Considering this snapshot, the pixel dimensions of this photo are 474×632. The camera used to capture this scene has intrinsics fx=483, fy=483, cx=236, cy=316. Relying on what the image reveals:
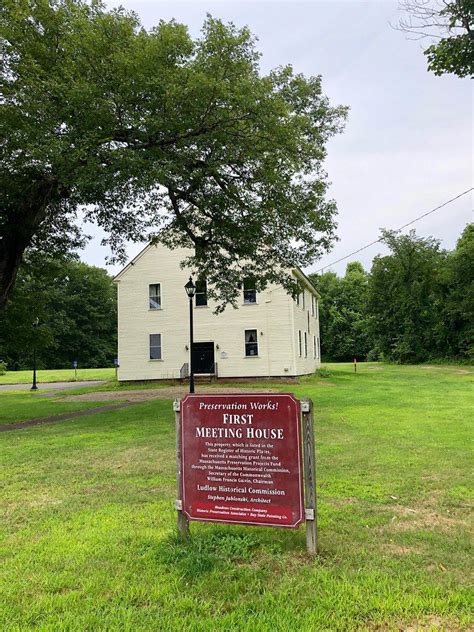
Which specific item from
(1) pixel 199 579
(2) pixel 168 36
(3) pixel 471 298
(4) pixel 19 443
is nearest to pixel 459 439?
(1) pixel 199 579

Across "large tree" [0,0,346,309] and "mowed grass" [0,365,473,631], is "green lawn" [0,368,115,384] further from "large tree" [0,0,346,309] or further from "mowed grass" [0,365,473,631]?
"mowed grass" [0,365,473,631]

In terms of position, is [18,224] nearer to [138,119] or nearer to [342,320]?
[138,119]

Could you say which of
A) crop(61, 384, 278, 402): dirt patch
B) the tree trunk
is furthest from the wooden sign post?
crop(61, 384, 278, 402): dirt patch

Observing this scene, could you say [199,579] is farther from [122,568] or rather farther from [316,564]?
[316,564]

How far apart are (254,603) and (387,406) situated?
11.9 metres

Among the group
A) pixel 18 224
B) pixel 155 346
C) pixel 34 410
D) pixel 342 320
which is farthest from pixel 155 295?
pixel 342 320

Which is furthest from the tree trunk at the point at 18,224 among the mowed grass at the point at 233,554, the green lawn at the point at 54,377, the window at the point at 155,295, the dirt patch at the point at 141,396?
the green lawn at the point at 54,377

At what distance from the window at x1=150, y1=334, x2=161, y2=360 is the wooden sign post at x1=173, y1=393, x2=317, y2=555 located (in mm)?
24092

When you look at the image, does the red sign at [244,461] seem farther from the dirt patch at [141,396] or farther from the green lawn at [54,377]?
the green lawn at [54,377]

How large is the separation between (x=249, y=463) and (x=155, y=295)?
82.8ft

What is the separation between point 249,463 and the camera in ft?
13.0

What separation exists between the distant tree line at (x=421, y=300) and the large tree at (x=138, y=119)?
35.4 meters

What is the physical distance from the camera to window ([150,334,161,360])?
91.8 feet

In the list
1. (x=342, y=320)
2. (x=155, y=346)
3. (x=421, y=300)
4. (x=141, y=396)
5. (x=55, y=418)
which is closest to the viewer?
(x=55, y=418)
